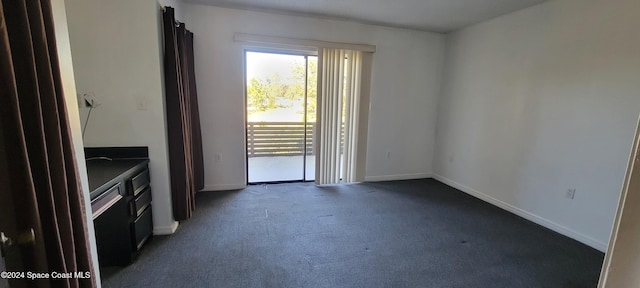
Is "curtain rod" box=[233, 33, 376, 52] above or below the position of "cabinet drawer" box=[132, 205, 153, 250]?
above

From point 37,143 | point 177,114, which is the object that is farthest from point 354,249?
point 37,143

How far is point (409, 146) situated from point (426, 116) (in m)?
0.58

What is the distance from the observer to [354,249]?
2.34 meters

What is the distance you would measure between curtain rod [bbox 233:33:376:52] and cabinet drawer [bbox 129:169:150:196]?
6.56ft

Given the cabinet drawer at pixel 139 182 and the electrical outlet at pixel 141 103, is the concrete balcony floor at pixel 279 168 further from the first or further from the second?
the electrical outlet at pixel 141 103

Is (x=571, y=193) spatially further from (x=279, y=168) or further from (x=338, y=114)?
(x=279, y=168)

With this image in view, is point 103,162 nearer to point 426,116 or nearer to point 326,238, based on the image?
point 326,238

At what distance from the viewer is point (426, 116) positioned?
4383 millimetres

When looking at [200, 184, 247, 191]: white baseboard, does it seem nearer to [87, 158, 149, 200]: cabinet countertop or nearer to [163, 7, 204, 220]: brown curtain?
[163, 7, 204, 220]: brown curtain

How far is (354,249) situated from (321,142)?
6.11 feet

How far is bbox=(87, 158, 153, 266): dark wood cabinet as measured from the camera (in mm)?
1787

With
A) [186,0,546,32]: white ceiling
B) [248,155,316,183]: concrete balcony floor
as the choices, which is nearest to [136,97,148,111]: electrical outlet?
[186,0,546,32]: white ceiling

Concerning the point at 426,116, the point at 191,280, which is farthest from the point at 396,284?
the point at 426,116

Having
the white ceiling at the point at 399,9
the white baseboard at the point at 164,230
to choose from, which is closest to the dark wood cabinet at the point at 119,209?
the white baseboard at the point at 164,230
